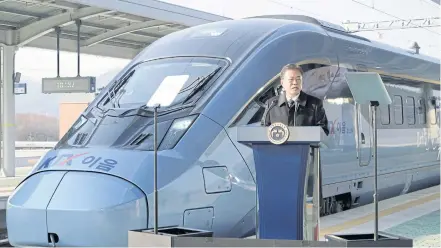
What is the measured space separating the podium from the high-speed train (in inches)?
52.8

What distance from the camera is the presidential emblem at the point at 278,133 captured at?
14.6 ft

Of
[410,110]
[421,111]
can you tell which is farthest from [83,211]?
[421,111]

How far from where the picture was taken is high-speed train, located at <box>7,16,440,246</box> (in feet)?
18.5

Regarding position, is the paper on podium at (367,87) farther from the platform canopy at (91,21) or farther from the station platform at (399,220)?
the platform canopy at (91,21)

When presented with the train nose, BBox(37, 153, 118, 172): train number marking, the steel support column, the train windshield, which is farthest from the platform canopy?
the train nose

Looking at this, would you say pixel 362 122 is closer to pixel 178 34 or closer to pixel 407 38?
pixel 178 34

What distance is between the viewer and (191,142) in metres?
6.14

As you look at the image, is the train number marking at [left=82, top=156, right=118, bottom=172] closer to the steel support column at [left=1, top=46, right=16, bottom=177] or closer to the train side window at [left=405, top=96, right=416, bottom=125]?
the train side window at [left=405, top=96, right=416, bottom=125]

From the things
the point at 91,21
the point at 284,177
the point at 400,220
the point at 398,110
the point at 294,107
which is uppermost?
the point at 91,21

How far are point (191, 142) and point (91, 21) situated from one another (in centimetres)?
872

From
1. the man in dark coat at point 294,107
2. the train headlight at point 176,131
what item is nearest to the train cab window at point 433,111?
the train headlight at point 176,131

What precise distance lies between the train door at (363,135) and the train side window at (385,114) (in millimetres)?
615

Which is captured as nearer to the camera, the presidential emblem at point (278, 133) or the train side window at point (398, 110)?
the presidential emblem at point (278, 133)

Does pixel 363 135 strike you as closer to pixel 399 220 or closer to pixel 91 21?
pixel 399 220
